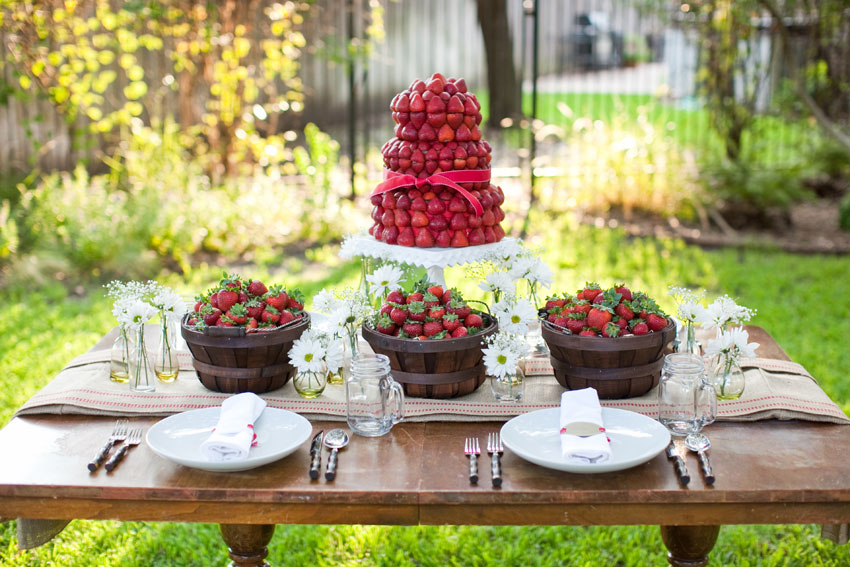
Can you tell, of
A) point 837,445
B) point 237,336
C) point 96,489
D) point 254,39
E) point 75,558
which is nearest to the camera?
point 96,489

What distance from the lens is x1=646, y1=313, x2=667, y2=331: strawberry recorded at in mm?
2164

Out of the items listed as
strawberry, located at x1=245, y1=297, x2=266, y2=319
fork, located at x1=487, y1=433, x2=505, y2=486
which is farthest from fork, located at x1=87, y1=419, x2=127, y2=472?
fork, located at x1=487, y1=433, x2=505, y2=486

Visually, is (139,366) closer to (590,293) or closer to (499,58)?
(590,293)

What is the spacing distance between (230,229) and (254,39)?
1758 mm

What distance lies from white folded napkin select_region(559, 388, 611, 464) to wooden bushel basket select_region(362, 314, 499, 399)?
26 centimetres

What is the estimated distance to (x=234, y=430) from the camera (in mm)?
1900

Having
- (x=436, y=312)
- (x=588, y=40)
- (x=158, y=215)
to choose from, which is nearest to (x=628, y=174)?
(x=158, y=215)

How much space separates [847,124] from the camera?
27.7ft

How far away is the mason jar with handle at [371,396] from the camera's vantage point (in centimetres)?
202

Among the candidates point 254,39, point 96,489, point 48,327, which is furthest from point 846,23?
point 96,489

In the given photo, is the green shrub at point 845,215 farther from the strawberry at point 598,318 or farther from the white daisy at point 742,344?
the strawberry at point 598,318

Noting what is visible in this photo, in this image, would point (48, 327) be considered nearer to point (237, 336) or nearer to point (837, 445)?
point (237, 336)

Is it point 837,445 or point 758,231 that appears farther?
point 758,231

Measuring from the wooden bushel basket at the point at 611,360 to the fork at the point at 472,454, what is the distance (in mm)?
344
